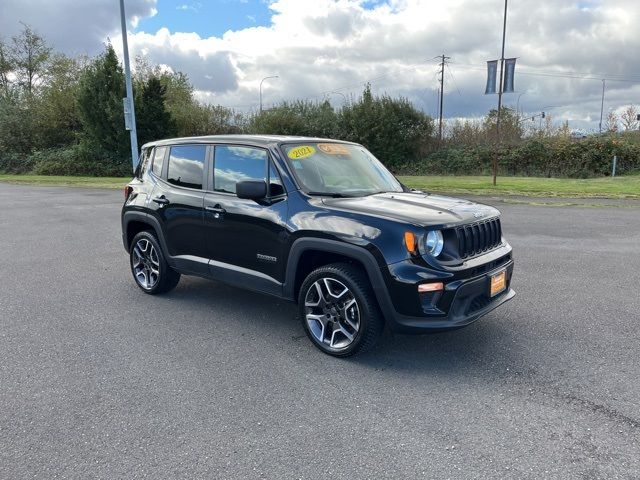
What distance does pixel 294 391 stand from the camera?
346 cm

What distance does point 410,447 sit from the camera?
9.21 ft

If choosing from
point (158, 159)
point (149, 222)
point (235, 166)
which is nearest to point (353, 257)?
point (235, 166)

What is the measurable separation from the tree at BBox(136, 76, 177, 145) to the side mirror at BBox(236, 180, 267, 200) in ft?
92.7

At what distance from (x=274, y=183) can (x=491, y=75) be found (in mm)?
17216

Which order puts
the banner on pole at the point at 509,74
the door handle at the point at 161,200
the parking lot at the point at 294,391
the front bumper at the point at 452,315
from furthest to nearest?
1. the banner on pole at the point at 509,74
2. the door handle at the point at 161,200
3. the front bumper at the point at 452,315
4. the parking lot at the point at 294,391

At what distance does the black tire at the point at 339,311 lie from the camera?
376 centimetres

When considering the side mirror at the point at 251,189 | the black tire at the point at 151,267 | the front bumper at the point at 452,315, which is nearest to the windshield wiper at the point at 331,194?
the side mirror at the point at 251,189

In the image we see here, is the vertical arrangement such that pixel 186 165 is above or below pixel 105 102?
below

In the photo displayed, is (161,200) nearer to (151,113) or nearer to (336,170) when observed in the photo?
(336,170)

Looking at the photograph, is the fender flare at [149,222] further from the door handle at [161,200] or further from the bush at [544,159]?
the bush at [544,159]

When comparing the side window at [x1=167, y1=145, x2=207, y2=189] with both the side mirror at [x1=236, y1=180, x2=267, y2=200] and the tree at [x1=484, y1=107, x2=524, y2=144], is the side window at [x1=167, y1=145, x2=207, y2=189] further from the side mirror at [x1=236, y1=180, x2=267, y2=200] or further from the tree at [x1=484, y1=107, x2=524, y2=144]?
the tree at [x1=484, y1=107, x2=524, y2=144]

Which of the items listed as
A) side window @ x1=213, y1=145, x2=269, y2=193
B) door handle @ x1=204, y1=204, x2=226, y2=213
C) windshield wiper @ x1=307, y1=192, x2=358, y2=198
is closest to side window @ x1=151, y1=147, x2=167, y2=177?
side window @ x1=213, y1=145, x2=269, y2=193

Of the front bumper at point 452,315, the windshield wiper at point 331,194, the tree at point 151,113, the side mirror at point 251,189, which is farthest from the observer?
the tree at point 151,113

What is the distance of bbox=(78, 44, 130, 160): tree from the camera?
97.0ft
